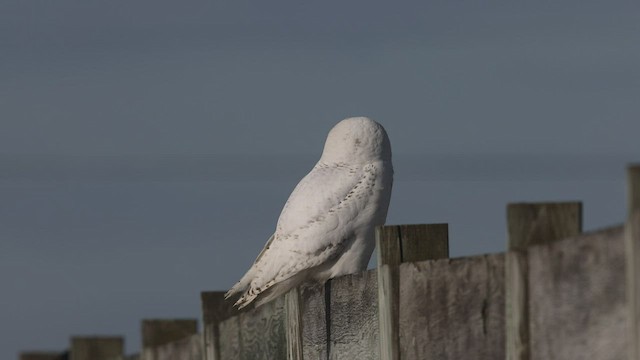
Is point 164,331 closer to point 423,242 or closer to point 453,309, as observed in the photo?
point 423,242

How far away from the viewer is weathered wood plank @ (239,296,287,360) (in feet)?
19.4

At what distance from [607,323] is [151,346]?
15.5ft

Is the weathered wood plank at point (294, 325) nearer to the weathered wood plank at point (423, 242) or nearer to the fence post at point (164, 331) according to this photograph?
the weathered wood plank at point (423, 242)

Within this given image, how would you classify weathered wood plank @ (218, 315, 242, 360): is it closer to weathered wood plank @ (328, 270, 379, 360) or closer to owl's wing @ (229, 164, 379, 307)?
owl's wing @ (229, 164, 379, 307)

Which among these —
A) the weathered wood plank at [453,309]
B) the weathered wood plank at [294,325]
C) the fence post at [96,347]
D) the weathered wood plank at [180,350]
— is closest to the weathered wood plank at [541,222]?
the weathered wood plank at [453,309]

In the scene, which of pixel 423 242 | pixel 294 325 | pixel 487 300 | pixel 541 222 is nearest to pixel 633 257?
pixel 541 222

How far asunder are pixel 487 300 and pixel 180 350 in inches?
140

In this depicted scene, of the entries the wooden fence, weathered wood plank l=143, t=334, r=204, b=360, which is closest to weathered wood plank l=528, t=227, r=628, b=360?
the wooden fence

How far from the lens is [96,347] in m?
8.59

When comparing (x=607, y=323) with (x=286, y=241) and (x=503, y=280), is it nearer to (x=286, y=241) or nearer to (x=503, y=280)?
(x=503, y=280)

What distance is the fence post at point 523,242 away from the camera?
3471 mm

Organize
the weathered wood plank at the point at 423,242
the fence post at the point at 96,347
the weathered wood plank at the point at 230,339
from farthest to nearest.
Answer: the fence post at the point at 96,347 → the weathered wood plank at the point at 230,339 → the weathered wood plank at the point at 423,242

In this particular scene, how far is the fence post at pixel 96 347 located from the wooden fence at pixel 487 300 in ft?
8.64

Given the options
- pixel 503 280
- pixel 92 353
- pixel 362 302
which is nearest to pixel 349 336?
→ pixel 362 302
